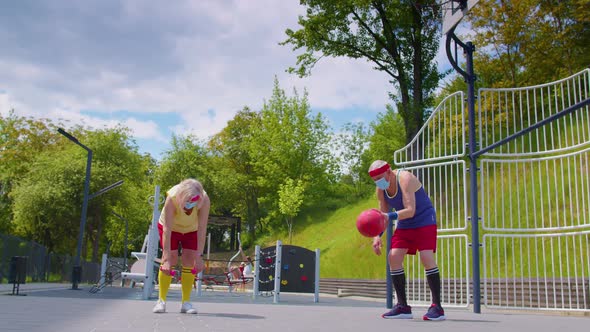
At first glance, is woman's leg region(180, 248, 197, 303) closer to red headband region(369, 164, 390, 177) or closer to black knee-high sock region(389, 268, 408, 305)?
red headband region(369, 164, 390, 177)

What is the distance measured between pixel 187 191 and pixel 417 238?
265cm

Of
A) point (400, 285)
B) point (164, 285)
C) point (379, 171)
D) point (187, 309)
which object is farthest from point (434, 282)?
point (164, 285)

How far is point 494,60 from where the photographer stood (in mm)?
25047

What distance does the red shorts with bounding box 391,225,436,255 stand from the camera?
5.89 metres

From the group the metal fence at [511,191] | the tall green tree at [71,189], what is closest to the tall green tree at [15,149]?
the tall green tree at [71,189]

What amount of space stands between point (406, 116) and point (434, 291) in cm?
1670

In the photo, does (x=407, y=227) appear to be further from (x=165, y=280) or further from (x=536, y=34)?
(x=536, y=34)

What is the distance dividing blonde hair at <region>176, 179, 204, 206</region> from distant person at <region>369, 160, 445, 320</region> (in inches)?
77.6

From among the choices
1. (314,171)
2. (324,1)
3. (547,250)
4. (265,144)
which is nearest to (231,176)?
(265,144)

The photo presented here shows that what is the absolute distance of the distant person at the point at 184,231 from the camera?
5.86 m

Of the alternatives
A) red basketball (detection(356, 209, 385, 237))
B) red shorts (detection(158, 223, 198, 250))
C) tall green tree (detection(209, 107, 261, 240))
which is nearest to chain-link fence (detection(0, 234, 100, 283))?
tall green tree (detection(209, 107, 261, 240))

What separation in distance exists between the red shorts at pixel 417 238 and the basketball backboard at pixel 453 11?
141 inches

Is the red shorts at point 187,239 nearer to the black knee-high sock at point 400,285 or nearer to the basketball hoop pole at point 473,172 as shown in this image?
the black knee-high sock at point 400,285

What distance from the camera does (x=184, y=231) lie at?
610 cm
